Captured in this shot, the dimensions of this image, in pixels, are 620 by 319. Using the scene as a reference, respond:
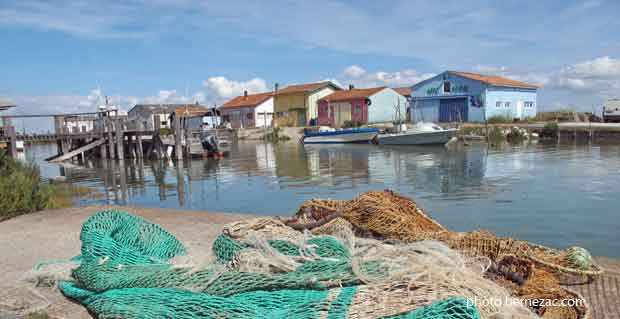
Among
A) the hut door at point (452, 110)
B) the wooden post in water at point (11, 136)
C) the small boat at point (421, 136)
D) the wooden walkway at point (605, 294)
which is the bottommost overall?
the wooden walkway at point (605, 294)

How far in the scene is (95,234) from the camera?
13.2 feet

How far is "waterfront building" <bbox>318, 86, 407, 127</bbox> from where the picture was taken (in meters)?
48.5

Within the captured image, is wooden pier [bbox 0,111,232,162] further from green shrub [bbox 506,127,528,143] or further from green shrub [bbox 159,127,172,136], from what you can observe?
green shrub [bbox 506,127,528,143]

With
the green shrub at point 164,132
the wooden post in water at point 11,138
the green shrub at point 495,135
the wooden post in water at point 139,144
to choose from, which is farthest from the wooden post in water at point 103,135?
the green shrub at point 495,135

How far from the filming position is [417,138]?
3491 cm

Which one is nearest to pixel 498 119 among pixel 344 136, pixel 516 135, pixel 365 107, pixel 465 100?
pixel 465 100

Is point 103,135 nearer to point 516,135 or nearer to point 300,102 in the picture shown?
point 300,102

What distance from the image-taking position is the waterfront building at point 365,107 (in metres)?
48.5

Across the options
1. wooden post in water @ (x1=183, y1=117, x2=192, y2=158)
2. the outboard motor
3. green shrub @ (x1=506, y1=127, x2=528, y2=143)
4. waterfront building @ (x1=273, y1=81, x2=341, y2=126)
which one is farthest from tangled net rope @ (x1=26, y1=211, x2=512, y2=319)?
waterfront building @ (x1=273, y1=81, x2=341, y2=126)

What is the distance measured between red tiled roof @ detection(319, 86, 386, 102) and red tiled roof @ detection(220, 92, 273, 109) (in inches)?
356

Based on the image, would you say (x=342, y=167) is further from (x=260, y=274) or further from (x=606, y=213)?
(x=260, y=274)

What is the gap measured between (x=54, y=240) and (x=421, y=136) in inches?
1212

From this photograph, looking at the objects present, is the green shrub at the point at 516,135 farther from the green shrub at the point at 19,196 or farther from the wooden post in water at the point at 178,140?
the green shrub at the point at 19,196

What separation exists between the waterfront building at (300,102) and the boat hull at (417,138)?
1748 cm
